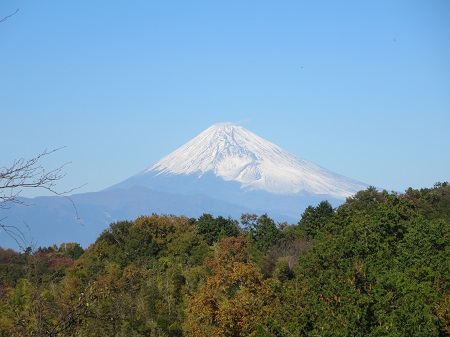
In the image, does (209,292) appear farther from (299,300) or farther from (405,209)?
(405,209)

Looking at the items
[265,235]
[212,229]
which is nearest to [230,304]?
[212,229]

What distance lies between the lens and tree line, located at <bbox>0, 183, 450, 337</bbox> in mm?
10846

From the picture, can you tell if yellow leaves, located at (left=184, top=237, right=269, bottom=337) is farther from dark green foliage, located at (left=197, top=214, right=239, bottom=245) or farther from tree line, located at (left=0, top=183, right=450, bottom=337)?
dark green foliage, located at (left=197, top=214, right=239, bottom=245)

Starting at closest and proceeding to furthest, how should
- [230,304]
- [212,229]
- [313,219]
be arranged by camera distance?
[230,304], [313,219], [212,229]

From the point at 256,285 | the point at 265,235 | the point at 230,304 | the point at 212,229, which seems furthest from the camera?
the point at 265,235

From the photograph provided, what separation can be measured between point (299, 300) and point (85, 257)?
125 ft

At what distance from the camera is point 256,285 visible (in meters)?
30.6

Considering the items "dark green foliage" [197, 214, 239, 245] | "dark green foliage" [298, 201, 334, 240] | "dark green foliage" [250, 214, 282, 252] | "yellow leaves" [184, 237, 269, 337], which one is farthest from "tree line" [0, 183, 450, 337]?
"dark green foliage" [197, 214, 239, 245]

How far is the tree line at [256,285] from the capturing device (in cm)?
1085

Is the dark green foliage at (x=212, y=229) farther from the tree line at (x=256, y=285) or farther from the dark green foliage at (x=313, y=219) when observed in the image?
the dark green foliage at (x=313, y=219)

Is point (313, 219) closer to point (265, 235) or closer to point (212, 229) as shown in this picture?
point (265, 235)

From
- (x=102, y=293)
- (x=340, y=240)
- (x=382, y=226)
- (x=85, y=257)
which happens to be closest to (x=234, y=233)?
(x=85, y=257)

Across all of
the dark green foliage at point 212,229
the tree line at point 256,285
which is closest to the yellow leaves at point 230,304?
the tree line at point 256,285

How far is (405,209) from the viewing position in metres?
48.8
